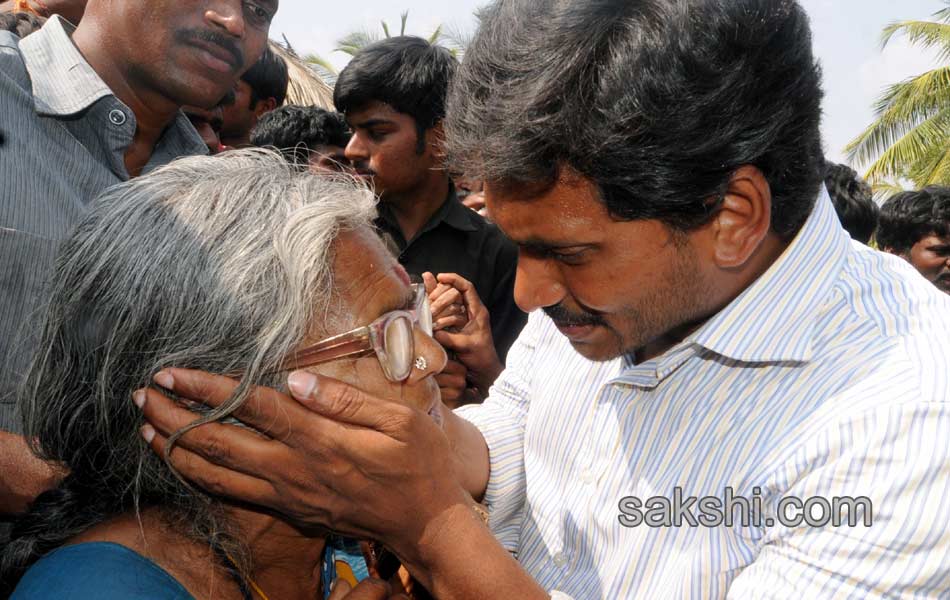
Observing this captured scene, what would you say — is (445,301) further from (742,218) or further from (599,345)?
(742,218)

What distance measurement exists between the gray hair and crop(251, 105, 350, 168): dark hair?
3636 mm

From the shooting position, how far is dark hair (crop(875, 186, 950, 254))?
7.59 meters

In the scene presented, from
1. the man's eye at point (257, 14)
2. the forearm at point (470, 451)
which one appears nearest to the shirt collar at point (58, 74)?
the man's eye at point (257, 14)

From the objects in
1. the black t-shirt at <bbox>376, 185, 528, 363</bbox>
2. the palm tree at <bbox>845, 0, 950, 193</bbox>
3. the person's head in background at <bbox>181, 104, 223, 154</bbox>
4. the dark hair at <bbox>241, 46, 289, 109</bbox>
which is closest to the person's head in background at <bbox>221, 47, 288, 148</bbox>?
the dark hair at <bbox>241, 46, 289, 109</bbox>

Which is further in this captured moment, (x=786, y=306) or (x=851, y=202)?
(x=851, y=202)

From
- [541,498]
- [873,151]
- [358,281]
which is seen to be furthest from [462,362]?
[873,151]

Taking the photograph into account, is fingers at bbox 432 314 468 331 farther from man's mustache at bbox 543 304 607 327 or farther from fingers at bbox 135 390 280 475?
fingers at bbox 135 390 280 475

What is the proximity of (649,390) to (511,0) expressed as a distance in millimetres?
1053

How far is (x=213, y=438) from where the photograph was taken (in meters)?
1.85

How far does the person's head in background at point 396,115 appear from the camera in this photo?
4816 mm

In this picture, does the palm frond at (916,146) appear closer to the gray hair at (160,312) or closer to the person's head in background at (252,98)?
the person's head in background at (252,98)

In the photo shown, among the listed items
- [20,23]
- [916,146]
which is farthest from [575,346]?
[916,146]

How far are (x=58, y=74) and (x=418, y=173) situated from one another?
2220mm

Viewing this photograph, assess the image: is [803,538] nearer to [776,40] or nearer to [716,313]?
[716,313]
